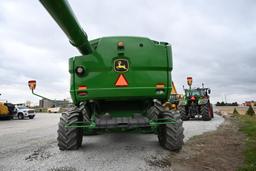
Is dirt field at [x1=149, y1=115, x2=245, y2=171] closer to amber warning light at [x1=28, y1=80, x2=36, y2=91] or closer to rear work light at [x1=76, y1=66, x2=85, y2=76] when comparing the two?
rear work light at [x1=76, y1=66, x2=85, y2=76]

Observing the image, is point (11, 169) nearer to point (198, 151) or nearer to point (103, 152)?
point (103, 152)

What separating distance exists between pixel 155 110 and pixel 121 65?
150 centimetres

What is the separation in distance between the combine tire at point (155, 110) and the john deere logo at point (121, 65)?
134 cm

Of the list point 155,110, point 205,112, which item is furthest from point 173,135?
point 205,112

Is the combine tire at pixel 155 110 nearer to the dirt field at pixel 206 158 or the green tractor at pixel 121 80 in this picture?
the green tractor at pixel 121 80

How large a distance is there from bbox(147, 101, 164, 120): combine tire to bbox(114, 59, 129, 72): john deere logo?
1.34 m

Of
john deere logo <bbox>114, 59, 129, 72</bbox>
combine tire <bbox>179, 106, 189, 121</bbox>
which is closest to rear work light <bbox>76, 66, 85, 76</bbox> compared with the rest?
john deere logo <bbox>114, 59, 129, 72</bbox>

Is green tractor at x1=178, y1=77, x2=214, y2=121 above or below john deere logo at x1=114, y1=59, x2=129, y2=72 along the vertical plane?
below

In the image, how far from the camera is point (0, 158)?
220 inches

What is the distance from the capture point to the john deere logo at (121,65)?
18.8ft

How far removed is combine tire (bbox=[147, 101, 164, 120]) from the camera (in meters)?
6.29

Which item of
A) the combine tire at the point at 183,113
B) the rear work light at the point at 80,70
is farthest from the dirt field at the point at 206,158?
the combine tire at the point at 183,113

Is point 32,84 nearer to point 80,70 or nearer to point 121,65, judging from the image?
point 80,70

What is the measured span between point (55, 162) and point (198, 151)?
127 inches
